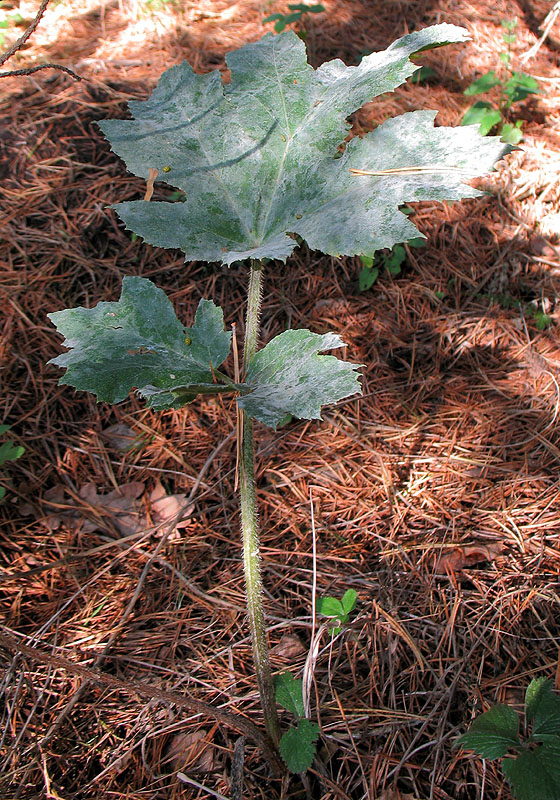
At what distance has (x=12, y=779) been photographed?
1246 millimetres

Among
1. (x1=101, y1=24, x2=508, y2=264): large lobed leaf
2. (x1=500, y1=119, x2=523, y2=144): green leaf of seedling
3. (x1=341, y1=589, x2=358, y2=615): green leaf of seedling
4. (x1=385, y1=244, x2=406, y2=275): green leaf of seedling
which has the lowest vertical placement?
(x1=341, y1=589, x2=358, y2=615): green leaf of seedling

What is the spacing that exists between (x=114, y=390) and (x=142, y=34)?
2.76 m

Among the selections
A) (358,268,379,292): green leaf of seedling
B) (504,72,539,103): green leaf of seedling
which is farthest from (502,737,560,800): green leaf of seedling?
(504,72,539,103): green leaf of seedling

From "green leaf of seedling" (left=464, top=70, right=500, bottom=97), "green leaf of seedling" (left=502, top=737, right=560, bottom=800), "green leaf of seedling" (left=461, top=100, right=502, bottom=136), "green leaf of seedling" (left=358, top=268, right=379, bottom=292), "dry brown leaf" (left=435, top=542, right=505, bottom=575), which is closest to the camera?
"green leaf of seedling" (left=502, top=737, right=560, bottom=800)

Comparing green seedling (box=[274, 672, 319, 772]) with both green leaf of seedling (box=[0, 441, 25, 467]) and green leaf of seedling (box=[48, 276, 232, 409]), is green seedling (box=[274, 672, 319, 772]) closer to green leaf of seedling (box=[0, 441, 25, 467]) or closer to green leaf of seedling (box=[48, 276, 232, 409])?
Result: green leaf of seedling (box=[48, 276, 232, 409])

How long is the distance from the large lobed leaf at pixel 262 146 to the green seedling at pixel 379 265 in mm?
1092

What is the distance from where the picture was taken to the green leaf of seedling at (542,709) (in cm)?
108

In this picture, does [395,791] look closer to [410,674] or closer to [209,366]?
[410,674]

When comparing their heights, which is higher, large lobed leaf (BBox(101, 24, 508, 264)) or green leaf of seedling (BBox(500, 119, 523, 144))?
large lobed leaf (BBox(101, 24, 508, 264))

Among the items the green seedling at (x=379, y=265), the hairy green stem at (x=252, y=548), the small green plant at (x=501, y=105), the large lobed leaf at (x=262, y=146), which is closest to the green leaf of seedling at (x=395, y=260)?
the green seedling at (x=379, y=265)

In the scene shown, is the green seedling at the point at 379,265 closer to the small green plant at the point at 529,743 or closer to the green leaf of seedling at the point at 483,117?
the green leaf of seedling at the point at 483,117

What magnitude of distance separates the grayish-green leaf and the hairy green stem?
0.29 feet

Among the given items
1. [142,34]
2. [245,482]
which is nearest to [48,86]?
[142,34]

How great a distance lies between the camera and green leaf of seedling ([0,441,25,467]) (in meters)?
1.76
